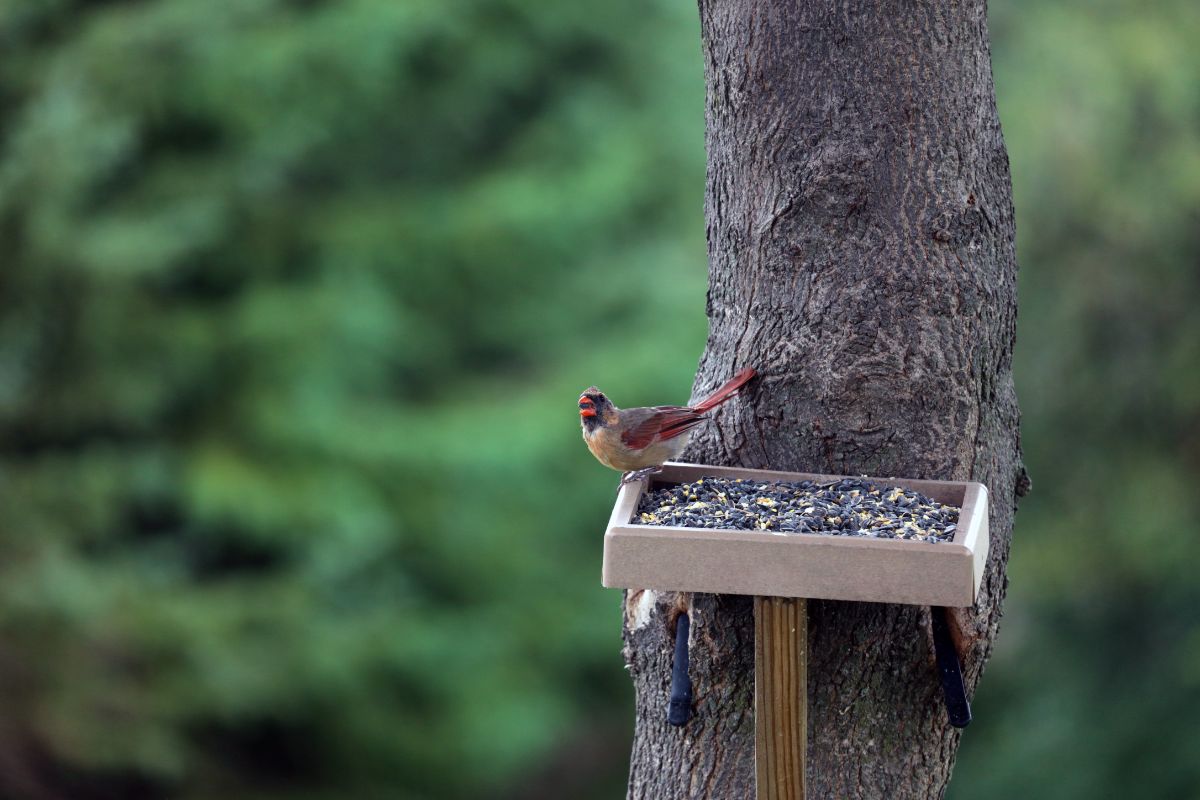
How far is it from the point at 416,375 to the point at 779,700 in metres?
7.74

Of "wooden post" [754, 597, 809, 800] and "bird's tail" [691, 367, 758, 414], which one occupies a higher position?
"bird's tail" [691, 367, 758, 414]

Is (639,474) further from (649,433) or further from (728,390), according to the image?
(728,390)

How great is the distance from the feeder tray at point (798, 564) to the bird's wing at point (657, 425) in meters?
0.44

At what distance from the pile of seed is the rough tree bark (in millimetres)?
126

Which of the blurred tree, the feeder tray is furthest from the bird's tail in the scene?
the blurred tree

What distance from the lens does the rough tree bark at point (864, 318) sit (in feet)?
8.12

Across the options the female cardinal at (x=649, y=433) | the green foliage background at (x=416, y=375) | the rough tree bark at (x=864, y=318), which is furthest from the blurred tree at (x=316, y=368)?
the rough tree bark at (x=864, y=318)

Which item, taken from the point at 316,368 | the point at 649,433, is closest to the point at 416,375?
the point at 316,368

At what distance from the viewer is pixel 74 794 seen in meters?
7.68

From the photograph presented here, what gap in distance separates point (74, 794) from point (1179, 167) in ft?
22.5

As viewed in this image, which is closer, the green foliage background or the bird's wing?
the bird's wing

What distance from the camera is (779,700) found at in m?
2.22

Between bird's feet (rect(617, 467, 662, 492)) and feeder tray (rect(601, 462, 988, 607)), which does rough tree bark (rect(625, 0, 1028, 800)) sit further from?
feeder tray (rect(601, 462, 988, 607))

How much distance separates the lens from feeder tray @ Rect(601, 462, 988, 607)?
2.03m
